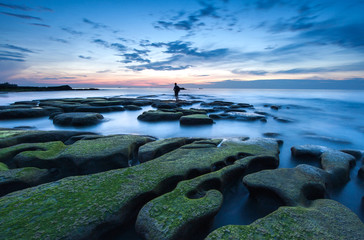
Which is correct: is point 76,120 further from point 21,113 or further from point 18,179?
point 18,179

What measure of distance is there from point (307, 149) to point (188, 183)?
399cm

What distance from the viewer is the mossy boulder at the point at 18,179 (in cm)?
291

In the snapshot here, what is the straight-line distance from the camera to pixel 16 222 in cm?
197

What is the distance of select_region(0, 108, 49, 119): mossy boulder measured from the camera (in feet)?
33.7

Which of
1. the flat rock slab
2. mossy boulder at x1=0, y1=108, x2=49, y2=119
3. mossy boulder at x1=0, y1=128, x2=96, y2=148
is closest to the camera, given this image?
mossy boulder at x1=0, y1=128, x2=96, y2=148

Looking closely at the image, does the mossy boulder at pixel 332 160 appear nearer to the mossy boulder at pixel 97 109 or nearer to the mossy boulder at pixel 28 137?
the mossy boulder at pixel 28 137

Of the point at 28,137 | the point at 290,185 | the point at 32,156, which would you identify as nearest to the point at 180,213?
the point at 290,185

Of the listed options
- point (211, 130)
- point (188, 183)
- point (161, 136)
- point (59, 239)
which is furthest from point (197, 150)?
point (211, 130)

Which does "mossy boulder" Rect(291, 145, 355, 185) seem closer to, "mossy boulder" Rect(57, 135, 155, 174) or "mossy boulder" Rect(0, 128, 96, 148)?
"mossy boulder" Rect(57, 135, 155, 174)

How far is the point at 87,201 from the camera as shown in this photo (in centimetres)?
230

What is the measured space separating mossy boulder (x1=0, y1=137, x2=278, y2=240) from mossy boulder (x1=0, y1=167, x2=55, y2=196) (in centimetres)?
55

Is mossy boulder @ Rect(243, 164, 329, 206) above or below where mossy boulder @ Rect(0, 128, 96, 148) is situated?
below

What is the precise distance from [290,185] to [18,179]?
4.42 m

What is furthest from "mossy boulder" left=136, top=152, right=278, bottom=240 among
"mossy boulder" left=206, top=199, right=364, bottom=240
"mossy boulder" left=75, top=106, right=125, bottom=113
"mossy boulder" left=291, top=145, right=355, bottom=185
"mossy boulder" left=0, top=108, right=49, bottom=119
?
"mossy boulder" left=0, top=108, right=49, bottom=119
